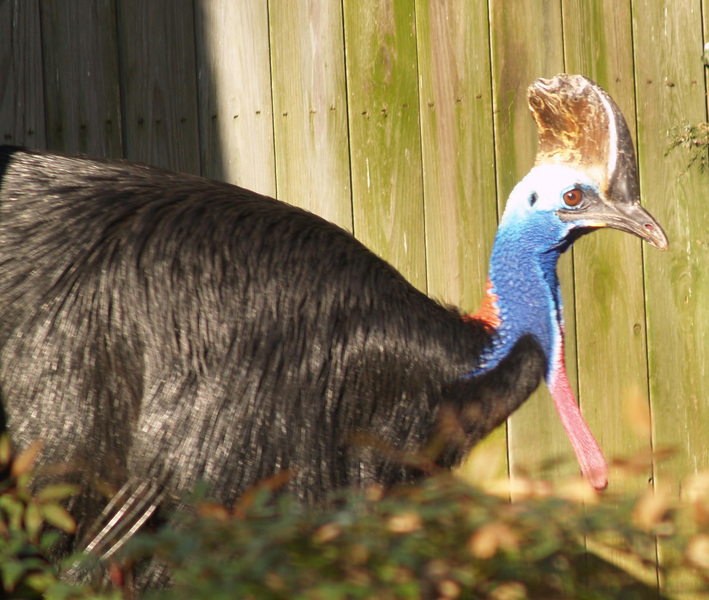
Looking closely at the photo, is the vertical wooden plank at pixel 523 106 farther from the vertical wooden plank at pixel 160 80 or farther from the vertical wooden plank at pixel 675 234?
the vertical wooden plank at pixel 160 80

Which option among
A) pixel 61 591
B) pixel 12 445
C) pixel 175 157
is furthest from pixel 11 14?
pixel 61 591

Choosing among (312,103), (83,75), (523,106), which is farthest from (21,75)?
(523,106)

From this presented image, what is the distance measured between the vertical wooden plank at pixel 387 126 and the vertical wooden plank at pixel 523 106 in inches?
9.7

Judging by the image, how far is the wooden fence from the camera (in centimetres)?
261

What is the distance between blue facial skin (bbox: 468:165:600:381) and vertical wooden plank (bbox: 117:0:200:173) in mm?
1191

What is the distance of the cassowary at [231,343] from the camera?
1782 mm

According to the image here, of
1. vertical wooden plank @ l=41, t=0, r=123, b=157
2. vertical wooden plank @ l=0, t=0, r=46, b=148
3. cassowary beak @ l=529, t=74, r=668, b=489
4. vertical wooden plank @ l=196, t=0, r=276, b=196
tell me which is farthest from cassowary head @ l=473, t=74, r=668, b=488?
vertical wooden plank @ l=0, t=0, r=46, b=148

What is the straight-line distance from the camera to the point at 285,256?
1.91 m

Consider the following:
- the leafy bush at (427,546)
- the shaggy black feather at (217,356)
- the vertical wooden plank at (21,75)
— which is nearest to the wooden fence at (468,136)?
the vertical wooden plank at (21,75)

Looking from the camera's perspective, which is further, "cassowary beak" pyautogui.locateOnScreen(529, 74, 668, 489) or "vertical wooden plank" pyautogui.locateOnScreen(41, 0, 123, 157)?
"vertical wooden plank" pyautogui.locateOnScreen(41, 0, 123, 157)

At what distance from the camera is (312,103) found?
9.16ft

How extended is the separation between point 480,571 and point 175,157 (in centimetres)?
234

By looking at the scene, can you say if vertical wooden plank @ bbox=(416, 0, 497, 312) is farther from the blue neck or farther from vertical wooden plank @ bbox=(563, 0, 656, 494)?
the blue neck

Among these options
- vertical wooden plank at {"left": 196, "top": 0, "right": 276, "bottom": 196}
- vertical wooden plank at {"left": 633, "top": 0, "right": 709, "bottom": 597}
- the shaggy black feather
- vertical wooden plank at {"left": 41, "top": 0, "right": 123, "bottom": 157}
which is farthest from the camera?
vertical wooden plank at {"left": 41, "top": 0, "right": 123, "bottom": 157}
